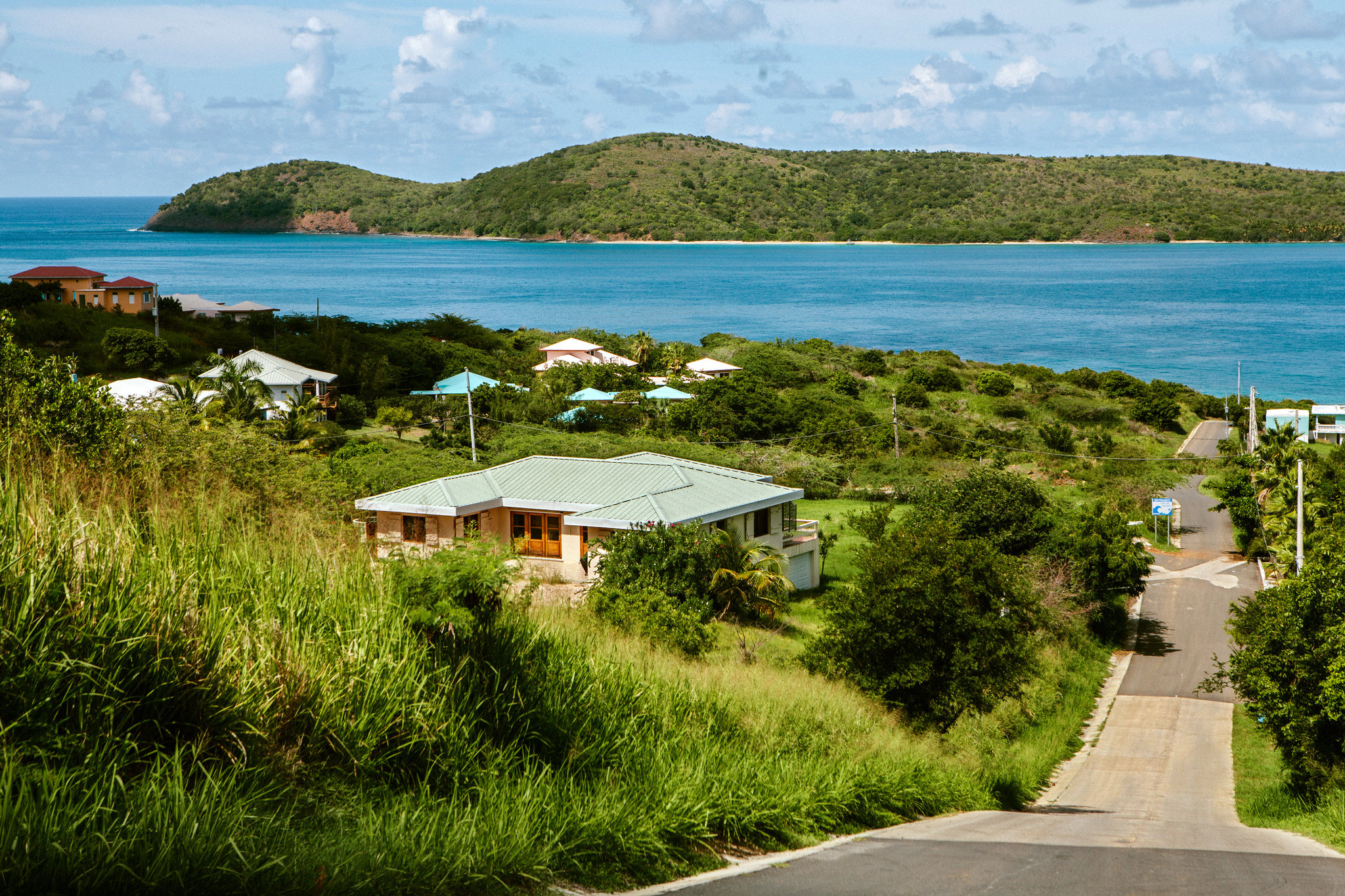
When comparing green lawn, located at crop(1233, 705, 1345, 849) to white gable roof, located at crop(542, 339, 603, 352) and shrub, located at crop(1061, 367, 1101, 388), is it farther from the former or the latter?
shrub, located at crop(1061, 367, 1101, 388)

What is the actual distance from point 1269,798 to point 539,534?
18.6 meters

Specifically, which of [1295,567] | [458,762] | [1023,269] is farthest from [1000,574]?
[1023,269]

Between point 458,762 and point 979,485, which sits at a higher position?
point 458,762

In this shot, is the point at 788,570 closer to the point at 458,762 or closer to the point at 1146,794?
the point at 1146,794

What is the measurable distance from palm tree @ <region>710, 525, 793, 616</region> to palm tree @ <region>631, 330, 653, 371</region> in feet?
149

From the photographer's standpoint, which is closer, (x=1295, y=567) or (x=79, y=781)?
(x=79, y=781)

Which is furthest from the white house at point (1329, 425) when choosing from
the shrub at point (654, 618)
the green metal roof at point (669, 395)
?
the shrub at point (654, 618)

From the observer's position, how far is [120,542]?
20.2ft

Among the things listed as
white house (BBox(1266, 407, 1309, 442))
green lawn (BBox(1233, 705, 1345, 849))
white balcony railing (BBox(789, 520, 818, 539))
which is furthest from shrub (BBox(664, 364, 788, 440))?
green lawn (BBox(1233, 705, 1345, 849))

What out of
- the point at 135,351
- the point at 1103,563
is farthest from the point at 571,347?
the point at 1103,563

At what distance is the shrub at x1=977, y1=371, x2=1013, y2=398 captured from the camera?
245 ft

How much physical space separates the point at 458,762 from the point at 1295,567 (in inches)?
1134

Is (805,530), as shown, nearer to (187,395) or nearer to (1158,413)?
(187,395)

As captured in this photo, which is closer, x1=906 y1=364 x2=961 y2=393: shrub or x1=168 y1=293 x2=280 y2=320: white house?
x1=168 y1=293 x2=280 y2=320: white house
